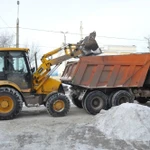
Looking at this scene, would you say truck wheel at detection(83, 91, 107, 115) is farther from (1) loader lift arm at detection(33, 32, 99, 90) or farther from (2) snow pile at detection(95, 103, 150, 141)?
(2) snow pile at detection(95, 103, 150, 141)

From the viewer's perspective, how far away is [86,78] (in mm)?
11203

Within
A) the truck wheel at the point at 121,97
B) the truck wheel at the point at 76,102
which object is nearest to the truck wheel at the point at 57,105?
the truck wheel at the point at 121,97

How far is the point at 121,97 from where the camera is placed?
11391 millimetres

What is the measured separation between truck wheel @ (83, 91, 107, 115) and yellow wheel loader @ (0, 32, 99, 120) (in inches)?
33.0

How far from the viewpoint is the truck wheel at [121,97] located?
37.0ft

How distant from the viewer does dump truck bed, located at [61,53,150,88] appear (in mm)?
11156

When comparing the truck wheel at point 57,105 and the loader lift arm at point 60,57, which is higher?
the loader lift arm at point 60,57

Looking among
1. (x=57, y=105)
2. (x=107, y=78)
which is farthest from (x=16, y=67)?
(x=107, y=78)

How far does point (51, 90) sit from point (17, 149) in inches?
191

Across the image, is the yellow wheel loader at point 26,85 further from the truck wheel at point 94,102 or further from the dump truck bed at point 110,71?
the truck wheel at point 94,102

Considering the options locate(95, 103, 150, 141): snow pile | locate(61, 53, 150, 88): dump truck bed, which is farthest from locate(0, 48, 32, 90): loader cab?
locate(95, 103, 150, 141): snow pile

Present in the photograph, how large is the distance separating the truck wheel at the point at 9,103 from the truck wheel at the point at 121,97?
11.6 ft

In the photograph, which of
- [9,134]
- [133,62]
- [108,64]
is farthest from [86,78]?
[9,134]

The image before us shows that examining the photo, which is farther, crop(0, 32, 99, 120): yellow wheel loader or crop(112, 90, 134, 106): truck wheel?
crop(112, 90, 134, 106): truck wheel
